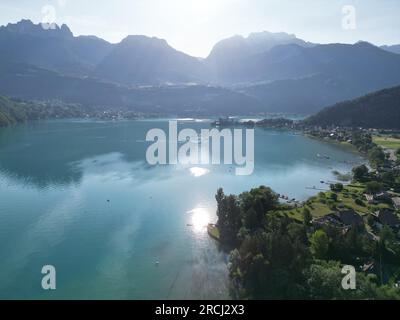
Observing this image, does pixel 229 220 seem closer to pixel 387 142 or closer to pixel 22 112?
pixel 387 142

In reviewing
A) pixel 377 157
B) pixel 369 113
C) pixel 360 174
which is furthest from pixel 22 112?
pixel 360 174

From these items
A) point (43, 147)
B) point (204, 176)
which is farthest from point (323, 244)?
point (43, 147)

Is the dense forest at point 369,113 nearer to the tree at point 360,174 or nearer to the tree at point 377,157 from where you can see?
the tree at point 377,157

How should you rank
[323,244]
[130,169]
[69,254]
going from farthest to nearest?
[130,169]
[69,254]
[323,244]

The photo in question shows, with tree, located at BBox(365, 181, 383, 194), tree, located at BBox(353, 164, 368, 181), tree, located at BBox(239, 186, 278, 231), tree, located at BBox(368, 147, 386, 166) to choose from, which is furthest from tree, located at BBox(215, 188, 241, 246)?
tree, located at BBox(368, 147, 386, 166)

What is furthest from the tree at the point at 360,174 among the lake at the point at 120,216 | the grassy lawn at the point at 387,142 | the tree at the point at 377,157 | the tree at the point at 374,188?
the grassy lawn at the point at 387,142
